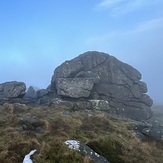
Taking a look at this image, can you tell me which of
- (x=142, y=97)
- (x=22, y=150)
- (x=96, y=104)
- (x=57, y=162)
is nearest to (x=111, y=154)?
(x=57, y=162)

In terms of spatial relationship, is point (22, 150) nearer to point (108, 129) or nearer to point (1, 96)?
point (108, 129)

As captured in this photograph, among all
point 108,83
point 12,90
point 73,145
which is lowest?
point 73,145

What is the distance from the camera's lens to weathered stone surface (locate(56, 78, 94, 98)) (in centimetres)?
4678

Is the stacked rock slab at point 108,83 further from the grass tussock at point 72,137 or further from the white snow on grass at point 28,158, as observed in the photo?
the white snow on grass at point 28,158

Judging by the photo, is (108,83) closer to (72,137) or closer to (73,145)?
(72,137)

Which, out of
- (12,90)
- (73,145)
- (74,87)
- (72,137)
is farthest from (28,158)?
(12,90)

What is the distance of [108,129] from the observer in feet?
84.3

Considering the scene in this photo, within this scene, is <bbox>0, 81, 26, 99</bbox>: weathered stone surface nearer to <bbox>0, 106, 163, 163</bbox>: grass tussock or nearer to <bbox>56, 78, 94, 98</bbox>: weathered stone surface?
<bbox>56, 78, 94, 98</bbox>: weathered stone surface

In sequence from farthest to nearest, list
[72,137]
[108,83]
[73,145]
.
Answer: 1. [108,83]
2. [72,137]
3. [73,145]

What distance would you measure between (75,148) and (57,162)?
1675mm

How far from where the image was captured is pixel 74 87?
155 feet

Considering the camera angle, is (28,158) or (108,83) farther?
(108,83)

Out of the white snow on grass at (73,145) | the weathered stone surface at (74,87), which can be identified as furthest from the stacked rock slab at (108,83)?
the white snow on grass at (73,145)

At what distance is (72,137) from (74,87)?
87.0ft
